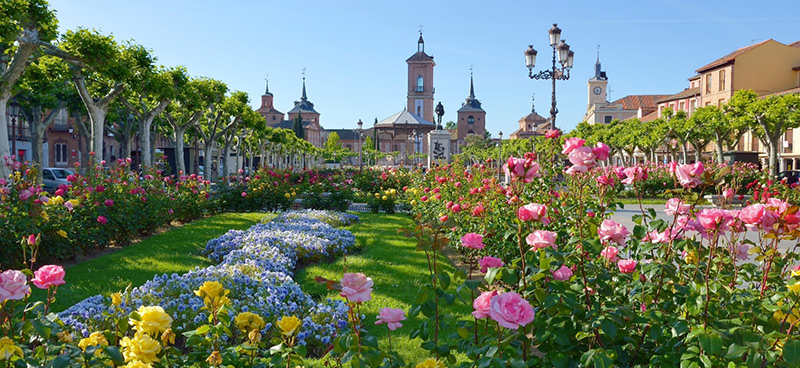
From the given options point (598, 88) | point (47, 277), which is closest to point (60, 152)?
point (47, 277)

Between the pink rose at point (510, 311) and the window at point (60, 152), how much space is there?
156 feet

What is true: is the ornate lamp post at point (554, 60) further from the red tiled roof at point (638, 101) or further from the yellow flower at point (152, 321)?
the red tiled roof at point (638, 101)

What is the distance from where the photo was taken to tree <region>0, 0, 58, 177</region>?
395 inches

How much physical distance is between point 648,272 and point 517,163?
2.89 feet

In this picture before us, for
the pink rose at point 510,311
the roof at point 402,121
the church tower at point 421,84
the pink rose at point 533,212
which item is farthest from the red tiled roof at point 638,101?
the pink rose at point 510,311

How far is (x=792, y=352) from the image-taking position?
180 cm

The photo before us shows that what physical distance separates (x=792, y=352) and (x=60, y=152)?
48516 mm

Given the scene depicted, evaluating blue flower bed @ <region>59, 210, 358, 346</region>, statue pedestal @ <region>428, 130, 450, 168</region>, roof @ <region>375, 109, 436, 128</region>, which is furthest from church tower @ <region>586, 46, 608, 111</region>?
blue flower bed @ <region>59, 210, 358, 346</region>

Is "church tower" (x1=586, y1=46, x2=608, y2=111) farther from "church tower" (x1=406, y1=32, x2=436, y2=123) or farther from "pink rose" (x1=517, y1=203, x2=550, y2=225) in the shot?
"pink rose" (x1=517, y1=203, x2=550, y2=225)

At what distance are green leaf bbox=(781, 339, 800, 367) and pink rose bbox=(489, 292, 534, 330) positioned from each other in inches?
30.0

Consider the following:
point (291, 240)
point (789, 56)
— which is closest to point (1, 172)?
point (291, 240)

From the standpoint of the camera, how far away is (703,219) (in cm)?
227

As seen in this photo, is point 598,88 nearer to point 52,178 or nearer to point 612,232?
point 52,178

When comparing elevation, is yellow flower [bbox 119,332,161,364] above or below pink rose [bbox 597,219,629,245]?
below
